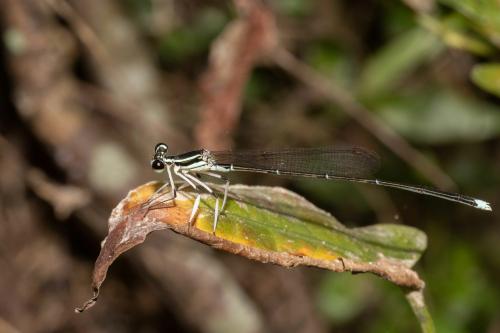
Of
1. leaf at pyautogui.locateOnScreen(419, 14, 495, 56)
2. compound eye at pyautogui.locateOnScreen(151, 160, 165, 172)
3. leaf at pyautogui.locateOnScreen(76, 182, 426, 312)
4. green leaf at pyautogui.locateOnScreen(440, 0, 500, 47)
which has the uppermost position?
leaf at pyautogui.locateOnScreen(419, 14, 495, 56)

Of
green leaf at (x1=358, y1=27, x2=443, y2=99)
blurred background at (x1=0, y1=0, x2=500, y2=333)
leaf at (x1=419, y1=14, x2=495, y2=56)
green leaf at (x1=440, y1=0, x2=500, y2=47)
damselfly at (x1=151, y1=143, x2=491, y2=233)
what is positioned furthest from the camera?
green leaf at (x1=358, y1=27, x2=443, y2=99)

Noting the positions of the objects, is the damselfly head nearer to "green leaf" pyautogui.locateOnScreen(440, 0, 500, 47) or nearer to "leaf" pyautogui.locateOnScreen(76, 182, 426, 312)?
"leaf" pyautogui.locateOnScreen(76, 182, 426, 312)

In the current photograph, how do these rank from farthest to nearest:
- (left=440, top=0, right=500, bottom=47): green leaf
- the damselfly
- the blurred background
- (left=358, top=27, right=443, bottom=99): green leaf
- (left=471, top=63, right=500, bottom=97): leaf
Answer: (left=358, top=27, right=443, bottom=99): green leaf < the blurred background < the damselfly < (left=471, top=63, right=500, bottom=97): leaf < (left=440, top=0, right=500, bottom=47): green leaf

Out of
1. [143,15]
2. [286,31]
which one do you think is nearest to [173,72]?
[143,15]

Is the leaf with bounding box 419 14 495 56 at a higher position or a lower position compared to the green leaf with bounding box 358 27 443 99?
lower

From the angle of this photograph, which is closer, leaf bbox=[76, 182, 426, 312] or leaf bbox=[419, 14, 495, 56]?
leaf bbox=[76, 182, 426, 312]

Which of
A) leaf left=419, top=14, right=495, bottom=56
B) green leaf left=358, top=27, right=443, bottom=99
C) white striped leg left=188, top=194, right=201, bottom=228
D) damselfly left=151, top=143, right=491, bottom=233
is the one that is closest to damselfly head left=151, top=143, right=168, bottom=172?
damselfly left=151, top=143, right=491, bottom=233

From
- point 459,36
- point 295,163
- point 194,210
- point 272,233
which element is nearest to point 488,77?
point 459,36
